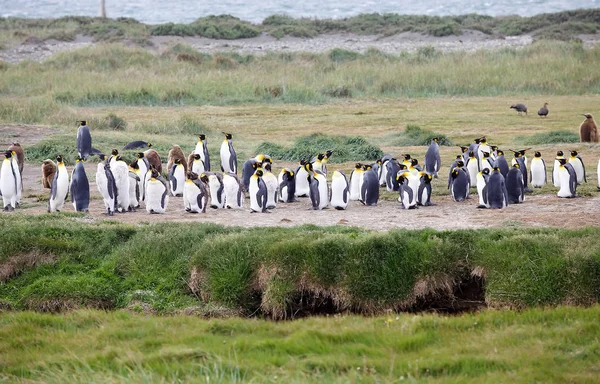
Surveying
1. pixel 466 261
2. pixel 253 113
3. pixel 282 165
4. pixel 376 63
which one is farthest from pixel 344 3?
pixel 466 261

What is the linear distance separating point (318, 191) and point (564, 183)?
3650 millimetres

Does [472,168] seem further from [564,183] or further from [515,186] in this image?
[564,183]

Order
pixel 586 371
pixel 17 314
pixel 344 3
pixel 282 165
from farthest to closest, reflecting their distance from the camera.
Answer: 1. pixel 344 3
2. pixel 282 165
3. pixel 17 314
4. pixel 586 371

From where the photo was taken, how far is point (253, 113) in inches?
1075

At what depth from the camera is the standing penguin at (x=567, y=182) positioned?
43.6 feet

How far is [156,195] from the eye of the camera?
12.8 metres

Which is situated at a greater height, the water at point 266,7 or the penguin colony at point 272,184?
the water at point 266,7

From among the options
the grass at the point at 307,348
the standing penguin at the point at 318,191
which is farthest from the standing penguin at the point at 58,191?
the grass at the point at 307,348

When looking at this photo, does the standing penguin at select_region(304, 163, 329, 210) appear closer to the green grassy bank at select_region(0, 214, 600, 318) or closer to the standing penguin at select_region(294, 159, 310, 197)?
the standing penguin at select_region(294, 159, 310, 197)

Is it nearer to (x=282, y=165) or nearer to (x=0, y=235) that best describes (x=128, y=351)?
(x=0, y=235)

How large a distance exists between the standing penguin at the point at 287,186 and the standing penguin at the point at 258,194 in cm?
101

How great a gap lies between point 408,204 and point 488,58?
23475mm

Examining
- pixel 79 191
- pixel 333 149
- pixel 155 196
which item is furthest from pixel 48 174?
pixel 333 149

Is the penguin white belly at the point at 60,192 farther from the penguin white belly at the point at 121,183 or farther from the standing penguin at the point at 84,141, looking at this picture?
the standing penguin at the point at 84,141
